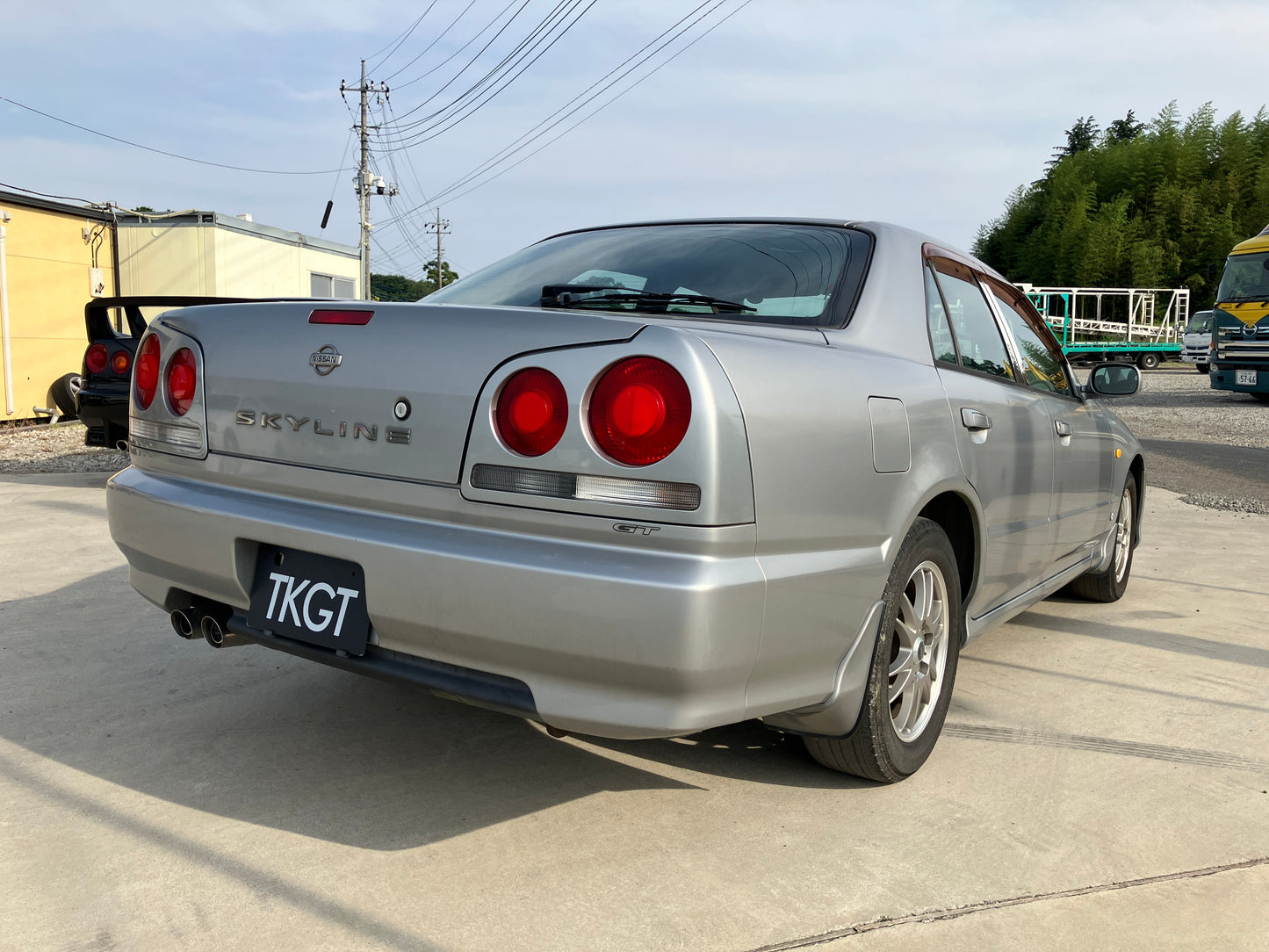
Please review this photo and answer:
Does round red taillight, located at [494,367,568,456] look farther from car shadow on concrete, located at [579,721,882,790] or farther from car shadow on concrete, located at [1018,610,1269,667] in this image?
car shadow on concrete, located at [1018,610,1269,667]

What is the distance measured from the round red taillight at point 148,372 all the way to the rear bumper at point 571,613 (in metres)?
0.73

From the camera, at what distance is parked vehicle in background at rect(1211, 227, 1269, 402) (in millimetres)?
17484

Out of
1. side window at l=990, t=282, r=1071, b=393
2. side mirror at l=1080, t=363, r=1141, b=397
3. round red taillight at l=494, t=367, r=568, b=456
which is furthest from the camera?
side mirror at l=1080, t=363, r=1141, b=397

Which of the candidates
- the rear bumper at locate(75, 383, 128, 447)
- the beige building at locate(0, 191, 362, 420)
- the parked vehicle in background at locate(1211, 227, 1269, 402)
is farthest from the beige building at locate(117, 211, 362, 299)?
the parked vehicle in background at locate(1211, 227, 1269, 402)

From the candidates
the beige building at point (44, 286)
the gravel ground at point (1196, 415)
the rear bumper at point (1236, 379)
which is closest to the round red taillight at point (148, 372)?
the beige building at point (44, 286)

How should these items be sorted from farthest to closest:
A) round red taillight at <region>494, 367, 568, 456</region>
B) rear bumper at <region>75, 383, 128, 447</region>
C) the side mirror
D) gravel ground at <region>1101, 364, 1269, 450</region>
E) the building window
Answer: the building window < gravel ground at <region>1101, 364, 1269, 450</region> < rear bumper at <region>75, 383, 128, 447</region> < the side mirror < round red taillight at <region>494, 367, 568, 456</region>

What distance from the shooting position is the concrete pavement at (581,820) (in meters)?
1.96

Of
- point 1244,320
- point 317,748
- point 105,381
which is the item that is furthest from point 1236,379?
point 317,748

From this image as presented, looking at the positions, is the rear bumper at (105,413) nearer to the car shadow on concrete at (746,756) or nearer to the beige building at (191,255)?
the car shadow on concrete at (746,756)

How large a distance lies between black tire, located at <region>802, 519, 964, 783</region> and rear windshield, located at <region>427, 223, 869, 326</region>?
0.64 metres

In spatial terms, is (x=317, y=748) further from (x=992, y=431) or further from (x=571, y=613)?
(x=992, y=431)

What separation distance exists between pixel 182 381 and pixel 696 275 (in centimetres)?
132

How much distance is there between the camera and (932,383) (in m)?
2.63

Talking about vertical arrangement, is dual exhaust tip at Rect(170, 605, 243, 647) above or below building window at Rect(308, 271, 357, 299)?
below
